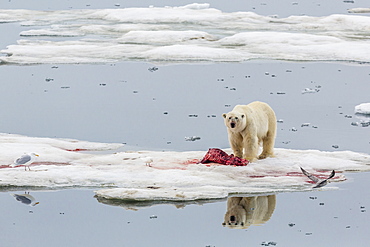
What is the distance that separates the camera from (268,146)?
980 centimetres

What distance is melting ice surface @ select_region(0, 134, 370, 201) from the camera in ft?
27.1

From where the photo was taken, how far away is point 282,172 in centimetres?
920

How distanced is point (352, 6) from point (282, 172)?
77.4 ft

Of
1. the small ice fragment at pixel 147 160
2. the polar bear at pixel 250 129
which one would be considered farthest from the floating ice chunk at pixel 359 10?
the small ice fragment at pixel 147 160

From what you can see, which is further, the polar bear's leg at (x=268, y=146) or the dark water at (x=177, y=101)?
the dark water at (x=177, y=101)

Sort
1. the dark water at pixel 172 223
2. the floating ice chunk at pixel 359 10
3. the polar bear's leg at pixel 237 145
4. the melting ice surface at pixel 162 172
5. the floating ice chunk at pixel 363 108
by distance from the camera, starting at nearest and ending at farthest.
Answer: the dark water at pixel 172 223, the melting ice surface at pixel 162 172, the polar bear's leg at pixel 237 145, the floating ice chunk at pixel 363 108, the floating ice chunk at pixel 359 10

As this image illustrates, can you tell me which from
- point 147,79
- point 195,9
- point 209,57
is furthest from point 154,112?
point 195,9

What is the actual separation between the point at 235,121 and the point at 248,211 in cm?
172

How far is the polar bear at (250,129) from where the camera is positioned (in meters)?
9.29

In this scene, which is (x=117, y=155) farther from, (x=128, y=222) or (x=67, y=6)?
(x=67, y=6)

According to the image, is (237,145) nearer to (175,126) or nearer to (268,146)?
(268,146)

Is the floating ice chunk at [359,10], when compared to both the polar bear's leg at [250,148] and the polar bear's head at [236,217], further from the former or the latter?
the polar bear's head at [236,217]

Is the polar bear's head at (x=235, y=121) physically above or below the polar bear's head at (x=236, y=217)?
above

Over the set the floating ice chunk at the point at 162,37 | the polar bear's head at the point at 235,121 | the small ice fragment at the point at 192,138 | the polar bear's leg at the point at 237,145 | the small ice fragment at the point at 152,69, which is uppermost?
the polar bear's head at the point at 235,121
